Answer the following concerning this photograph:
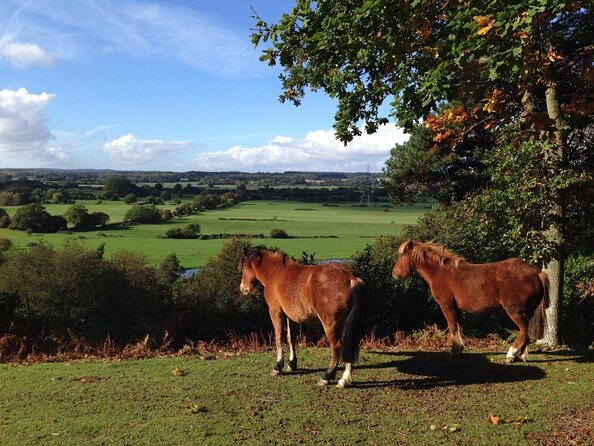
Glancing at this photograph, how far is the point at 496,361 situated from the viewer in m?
7.88

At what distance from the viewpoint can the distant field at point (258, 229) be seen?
60281 mm

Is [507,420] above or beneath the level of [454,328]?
beneath

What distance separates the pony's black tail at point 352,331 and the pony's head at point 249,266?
206 centimetres

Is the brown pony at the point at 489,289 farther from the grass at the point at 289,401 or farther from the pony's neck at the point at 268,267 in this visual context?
the pony's neck at the point at 268,267

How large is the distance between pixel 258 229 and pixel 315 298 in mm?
71846

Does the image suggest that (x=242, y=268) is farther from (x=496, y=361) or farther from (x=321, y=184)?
(x=321, y=184)

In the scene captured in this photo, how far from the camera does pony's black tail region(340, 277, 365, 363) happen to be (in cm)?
647

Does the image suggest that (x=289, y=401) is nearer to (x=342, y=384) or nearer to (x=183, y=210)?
(x=342, y=384)

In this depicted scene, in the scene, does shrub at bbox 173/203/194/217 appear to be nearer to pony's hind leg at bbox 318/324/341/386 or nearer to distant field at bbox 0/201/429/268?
distant field at bbox 0/201/429/268

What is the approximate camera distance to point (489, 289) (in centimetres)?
779

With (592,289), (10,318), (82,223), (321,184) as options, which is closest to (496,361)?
(592,289)

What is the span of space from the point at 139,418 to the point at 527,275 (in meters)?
6.07

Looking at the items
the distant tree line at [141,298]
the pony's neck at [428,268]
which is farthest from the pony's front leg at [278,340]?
the distant tree line at [141,298]

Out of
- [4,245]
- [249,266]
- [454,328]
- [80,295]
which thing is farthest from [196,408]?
[4,245]
